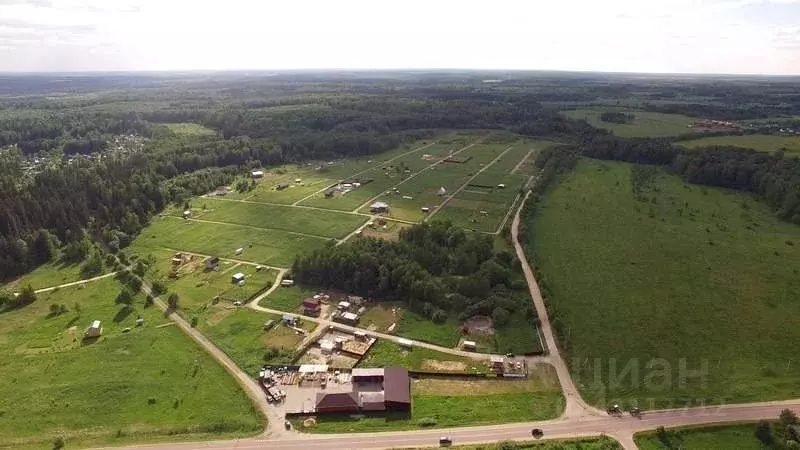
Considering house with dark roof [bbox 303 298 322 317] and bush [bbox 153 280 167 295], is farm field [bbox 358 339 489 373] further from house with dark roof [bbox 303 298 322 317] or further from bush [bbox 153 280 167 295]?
bush [bbox 153 280 167 295]

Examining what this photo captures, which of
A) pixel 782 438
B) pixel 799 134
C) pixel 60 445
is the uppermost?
pixel 799 134

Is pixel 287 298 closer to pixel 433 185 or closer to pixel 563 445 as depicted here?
pixel 563 445

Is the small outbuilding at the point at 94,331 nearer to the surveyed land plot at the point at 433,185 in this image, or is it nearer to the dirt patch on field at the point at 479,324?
the dirt patch on field at the point at 479,324

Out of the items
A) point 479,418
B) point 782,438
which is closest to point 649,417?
point 782,438

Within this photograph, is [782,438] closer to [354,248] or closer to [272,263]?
[354,248]

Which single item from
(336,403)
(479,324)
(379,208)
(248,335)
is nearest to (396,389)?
(336,403)

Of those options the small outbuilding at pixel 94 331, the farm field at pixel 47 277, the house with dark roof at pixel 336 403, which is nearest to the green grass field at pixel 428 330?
the house with dark roof at pixel 336 403
